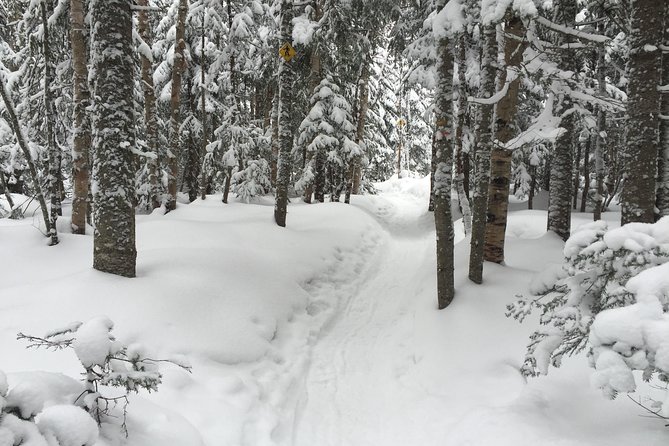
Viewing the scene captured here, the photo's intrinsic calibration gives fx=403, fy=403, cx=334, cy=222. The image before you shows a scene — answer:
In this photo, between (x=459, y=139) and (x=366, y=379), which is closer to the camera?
(x=366, y=379)

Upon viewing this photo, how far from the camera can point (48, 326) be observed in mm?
4930

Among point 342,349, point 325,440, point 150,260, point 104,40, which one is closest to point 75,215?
point 150,260

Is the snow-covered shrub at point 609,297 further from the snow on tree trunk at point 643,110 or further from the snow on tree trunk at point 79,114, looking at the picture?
the snow on tree trunk at point 79,114

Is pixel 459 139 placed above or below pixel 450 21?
below

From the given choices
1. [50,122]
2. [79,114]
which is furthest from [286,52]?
[50,122]

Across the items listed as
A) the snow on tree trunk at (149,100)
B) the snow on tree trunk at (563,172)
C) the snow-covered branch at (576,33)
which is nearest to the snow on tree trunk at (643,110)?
the snow-covered branch at (576,33)

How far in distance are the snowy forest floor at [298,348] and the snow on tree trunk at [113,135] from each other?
50 centimetres

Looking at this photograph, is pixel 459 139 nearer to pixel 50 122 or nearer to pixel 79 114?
pixel 79 114

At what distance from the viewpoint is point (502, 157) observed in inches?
282

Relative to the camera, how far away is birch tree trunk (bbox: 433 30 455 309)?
6.51 meters

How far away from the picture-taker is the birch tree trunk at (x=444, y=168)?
651 cm

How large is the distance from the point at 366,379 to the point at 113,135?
519cm

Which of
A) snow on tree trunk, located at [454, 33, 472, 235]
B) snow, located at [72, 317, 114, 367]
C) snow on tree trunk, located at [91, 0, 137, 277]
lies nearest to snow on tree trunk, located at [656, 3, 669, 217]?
snow on tree trunk, located at [454, 33, 472, 235]

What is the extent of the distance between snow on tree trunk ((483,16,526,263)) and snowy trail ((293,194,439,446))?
6.63 ft
